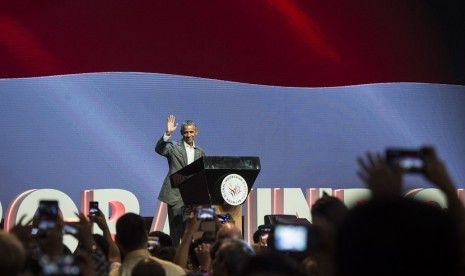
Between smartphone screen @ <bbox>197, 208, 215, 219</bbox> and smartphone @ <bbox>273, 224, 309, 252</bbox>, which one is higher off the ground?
Answer: smartphone screen @ <bbox>197, 208, 215, 219</bbox>

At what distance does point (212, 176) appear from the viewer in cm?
682

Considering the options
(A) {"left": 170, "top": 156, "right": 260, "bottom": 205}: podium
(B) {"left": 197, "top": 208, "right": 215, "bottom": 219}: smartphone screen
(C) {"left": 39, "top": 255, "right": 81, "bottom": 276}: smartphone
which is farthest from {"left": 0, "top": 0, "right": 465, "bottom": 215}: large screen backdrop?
(C) {"left": 39, "top": 255, "right": 81, "bottom": 276}: smartphone

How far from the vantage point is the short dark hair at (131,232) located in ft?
13.5

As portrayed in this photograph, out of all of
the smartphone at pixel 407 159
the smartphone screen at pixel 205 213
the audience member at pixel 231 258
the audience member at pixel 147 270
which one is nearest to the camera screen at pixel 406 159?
the smartphone at pixel 407 159

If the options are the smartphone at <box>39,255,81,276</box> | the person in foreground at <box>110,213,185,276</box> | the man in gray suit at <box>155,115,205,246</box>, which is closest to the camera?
the smartphone at <box>39,255,81,276</box>

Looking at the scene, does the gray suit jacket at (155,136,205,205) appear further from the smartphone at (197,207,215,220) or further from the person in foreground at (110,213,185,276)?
the person in foreground at (110,213,185,276)

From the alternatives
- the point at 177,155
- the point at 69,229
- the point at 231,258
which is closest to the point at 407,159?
the point at 231,258

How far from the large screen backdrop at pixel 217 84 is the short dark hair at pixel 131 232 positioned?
5.33 metres

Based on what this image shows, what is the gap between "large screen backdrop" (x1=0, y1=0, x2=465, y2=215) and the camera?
944 cm

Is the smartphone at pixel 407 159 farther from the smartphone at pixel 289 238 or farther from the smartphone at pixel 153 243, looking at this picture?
the smartphone at pixel 153 243

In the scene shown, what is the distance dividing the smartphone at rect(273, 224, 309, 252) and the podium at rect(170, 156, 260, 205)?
3254mm

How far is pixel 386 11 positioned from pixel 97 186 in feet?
12.4

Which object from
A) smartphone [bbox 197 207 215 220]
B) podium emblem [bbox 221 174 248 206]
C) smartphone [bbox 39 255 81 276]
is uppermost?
podium emblem [bbox 221 174 248 206]

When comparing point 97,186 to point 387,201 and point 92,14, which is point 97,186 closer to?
point 92,14
